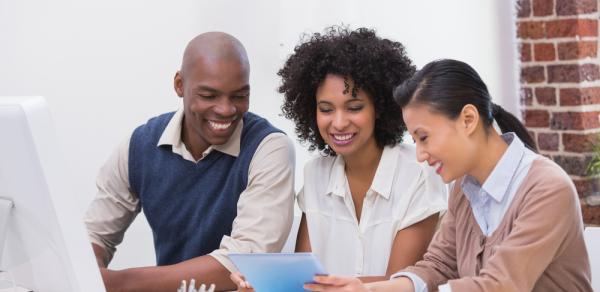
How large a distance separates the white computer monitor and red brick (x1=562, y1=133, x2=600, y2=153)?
2893 millimetres

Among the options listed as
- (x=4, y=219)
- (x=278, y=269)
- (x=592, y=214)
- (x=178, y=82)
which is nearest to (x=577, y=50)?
(x=592, y=214)

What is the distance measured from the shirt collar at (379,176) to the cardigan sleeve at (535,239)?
53cm

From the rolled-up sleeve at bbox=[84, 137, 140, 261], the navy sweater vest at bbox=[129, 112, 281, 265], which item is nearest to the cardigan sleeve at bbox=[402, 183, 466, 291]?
the navy sweater vest at bbox=[129, 112, 281, 265]

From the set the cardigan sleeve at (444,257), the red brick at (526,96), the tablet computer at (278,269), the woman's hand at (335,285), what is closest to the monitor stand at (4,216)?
the tablet computer at (278,269)

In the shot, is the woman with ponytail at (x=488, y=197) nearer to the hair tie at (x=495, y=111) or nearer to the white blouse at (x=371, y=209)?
the hair tie at (x=495, y=111)

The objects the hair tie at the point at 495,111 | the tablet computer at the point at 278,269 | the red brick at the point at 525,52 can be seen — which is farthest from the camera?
the red brick at the point at 525,52

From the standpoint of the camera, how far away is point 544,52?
3814 millimetres

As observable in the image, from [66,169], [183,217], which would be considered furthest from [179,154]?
[66,169]

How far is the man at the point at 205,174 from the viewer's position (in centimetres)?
217

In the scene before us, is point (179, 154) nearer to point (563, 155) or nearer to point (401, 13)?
point (401, 13)

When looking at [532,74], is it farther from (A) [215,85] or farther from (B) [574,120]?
(A) [215,85]

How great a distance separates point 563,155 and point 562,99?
24 cm

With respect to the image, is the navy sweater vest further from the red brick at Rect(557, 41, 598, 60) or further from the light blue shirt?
the red brick at Rect(557, 41, 598, 60)

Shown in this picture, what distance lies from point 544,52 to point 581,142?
419mm
